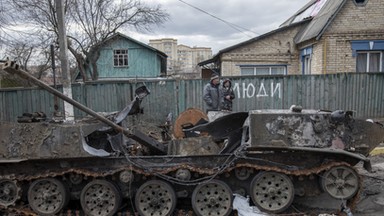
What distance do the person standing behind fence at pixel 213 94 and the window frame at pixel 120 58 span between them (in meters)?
21.2

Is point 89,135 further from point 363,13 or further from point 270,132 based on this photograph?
point 363,13

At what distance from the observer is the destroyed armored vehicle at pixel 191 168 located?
193 inches

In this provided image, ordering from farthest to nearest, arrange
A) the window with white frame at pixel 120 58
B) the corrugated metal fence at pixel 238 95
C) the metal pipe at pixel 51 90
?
the window with white frame at pixel 120 58 → the corrugated metal fence at pixel 238 95 → the metal pipe at pixel 51 90

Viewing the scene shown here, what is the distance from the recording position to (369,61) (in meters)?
15.3

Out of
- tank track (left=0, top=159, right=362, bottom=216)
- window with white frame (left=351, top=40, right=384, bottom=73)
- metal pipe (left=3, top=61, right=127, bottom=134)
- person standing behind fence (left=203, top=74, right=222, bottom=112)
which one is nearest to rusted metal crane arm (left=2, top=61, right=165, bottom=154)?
metal pipe (left=3, top=61, right=127, bottom=134)

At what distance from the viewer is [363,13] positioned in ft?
49.2

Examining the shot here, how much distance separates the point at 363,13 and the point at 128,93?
37.3 feet

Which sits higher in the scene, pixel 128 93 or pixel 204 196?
pixel 128 93

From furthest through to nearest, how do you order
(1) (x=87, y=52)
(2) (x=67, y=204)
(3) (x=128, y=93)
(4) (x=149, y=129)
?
(1) (x=87, y=52) < (3) (x=128, y=93) < (4) (x=149, y=129) < (2) (x=67, y=204)

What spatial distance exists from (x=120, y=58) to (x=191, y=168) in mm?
25349

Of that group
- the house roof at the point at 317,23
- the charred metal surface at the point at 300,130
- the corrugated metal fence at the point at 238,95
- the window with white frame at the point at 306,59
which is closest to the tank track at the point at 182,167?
the charred metal surface at the point at 300,130

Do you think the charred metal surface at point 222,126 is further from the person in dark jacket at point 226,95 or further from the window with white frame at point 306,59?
the window with white frame at point 306,59

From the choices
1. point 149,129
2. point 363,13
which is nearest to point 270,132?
point 149,129

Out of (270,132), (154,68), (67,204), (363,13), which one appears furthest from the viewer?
(154,68)
